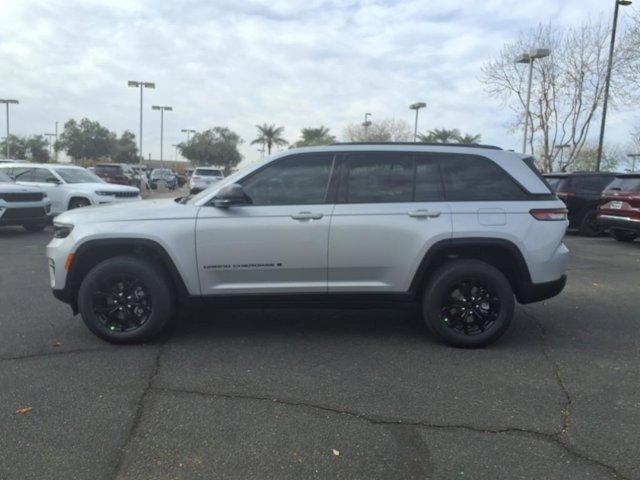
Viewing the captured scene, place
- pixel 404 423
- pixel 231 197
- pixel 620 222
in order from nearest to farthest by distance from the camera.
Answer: pixel 404 423 < pixel 231 197 < pixel 620 222

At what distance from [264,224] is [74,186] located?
11059mm

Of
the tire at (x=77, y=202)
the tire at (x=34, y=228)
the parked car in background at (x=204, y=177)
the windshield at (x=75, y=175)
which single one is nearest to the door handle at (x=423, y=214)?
the tire at (x=77, y=202)

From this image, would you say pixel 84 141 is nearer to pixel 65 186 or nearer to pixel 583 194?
pixel 65 186

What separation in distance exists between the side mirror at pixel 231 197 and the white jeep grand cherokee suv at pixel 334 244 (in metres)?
0.01

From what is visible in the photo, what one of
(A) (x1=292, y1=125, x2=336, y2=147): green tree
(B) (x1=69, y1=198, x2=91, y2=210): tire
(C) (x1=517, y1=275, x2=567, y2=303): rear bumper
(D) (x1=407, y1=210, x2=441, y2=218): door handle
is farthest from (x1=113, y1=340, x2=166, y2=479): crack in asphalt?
(A) (x1=292, y1=125, x2=336, y2=147): green tree

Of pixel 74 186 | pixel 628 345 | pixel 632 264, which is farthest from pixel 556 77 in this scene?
pixel 628 345

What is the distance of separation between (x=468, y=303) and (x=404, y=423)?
5.64ft

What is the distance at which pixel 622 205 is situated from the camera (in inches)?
483

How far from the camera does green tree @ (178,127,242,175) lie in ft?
262

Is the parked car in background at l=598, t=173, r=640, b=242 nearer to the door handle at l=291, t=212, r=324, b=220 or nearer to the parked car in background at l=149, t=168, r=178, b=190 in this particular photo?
the door handle at l=291, t=212, r=324, b=220

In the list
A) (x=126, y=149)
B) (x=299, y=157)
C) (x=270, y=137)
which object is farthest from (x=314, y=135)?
(x=299, y=157)

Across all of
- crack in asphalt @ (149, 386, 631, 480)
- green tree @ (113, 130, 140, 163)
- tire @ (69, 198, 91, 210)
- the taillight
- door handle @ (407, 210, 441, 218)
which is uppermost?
green tree @ (113, 130, 140, 163)

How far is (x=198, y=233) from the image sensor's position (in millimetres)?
4988

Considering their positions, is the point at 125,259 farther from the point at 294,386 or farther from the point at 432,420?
the point at 432,420
